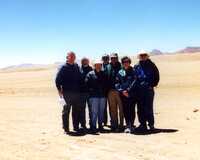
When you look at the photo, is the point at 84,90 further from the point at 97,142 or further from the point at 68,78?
the point at 97,142

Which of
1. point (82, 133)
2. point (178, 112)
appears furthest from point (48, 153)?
point (178, 112)

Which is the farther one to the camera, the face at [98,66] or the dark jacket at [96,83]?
the dark jacket at [96,83]

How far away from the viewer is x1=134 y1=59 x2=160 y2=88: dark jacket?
11.7m

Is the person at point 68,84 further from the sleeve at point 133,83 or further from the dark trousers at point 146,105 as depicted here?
the dark trousers at point 146,105

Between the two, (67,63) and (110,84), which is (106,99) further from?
(67,63)

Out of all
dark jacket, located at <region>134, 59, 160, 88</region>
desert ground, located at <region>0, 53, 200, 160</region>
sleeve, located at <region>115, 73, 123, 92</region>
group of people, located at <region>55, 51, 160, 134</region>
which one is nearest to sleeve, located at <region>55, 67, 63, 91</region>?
group of people, located at <region>55, 51, 160, 134</region>

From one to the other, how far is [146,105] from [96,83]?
4.60ft

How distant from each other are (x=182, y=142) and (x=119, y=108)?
2.55 meters

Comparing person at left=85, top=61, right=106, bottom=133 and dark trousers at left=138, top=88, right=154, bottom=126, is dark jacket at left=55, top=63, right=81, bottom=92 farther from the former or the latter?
dark trousers at left=138, top=88, right=154, bottom=126

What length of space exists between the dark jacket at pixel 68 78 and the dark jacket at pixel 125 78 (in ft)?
3.55

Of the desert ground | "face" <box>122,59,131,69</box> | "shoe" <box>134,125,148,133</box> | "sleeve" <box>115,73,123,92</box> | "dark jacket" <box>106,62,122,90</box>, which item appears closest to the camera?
the desert ground

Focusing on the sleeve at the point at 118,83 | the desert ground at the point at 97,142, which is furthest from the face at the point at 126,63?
the desert ground at the point at 97,142

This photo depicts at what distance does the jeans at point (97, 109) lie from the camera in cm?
1223

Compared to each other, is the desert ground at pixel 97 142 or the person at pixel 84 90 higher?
the person at pixel 84 90
